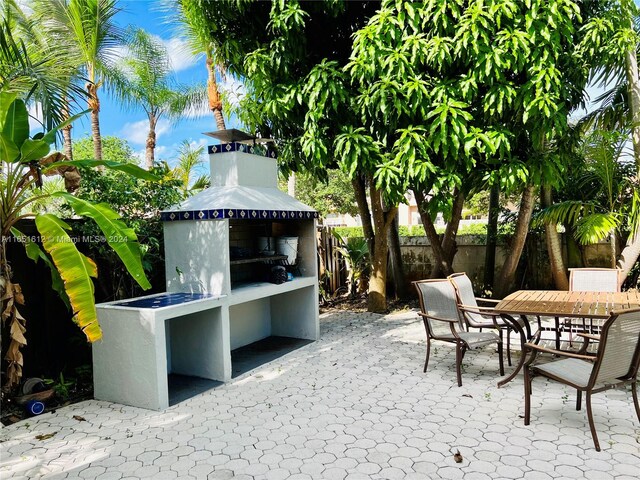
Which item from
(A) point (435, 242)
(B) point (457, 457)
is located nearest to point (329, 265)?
(A) point (435, 242)

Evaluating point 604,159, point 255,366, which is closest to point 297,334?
point 255,366

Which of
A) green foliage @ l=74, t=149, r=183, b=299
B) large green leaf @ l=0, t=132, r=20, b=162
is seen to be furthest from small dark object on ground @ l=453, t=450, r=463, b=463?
large green leaf @ l=0, t=132, r=20, b=162

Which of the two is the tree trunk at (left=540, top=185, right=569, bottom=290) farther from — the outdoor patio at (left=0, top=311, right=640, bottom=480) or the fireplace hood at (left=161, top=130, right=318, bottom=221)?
the fireplace hood at (left=161, top=130, right=318, bottom=221)

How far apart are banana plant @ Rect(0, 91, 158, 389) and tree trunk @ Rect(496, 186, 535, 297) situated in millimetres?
6630

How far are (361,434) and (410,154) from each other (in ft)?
12.4

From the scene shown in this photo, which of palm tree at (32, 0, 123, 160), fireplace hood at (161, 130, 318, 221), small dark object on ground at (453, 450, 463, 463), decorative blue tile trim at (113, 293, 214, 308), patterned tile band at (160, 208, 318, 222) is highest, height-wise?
palm tree at (32, 0, 123, 160)

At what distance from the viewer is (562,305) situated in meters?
4.73

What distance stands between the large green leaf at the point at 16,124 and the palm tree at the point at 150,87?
1572 cm

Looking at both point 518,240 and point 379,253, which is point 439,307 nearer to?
point 379,253

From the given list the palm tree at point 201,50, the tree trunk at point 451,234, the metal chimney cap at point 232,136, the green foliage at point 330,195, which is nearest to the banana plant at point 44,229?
the metal chimney cap at point 232,136

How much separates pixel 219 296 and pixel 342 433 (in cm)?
219

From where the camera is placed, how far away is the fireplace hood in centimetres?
529

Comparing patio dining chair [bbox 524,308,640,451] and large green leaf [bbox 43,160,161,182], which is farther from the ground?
large green leaf [bbox 43,160,161,182]

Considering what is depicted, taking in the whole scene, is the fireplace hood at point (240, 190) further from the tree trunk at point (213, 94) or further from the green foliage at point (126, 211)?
the tree trunk at point (213, 94)
